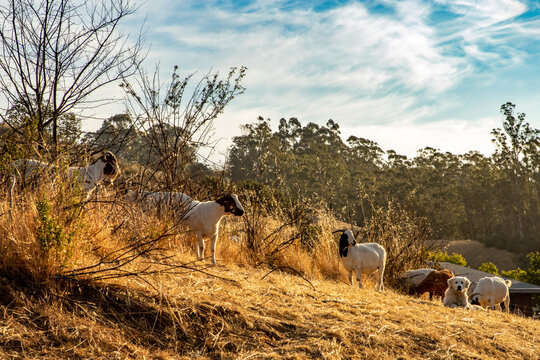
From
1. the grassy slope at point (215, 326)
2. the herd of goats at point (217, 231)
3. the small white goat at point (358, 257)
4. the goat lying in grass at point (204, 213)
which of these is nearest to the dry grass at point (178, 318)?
the grassy slope at point (215, 326)

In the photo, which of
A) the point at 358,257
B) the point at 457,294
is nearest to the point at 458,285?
→ the point at 457,294

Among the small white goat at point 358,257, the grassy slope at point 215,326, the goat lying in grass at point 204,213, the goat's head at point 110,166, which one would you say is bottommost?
the grassy slope at point 215,326

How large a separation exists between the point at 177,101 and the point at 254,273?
147 inches

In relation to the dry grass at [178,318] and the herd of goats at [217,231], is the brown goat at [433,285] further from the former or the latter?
the dry grass at [178,318]

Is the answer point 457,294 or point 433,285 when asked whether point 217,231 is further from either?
point 433,285

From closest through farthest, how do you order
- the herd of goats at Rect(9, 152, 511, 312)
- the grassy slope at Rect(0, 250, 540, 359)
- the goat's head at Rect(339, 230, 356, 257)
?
the grassy slope at Rect(0, 250, 540, 359), the herd of goats at Rect(9, 152, 511, 312), the goat's head at Rect(339, 230, 356, 257)

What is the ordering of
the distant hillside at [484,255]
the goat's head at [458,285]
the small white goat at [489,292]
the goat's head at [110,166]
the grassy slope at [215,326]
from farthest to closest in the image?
the distant hillside at [484,255]
the small white goat at [489,292]
the goat's head at [458,285]
the goat's head at [110,166]
the grassy slope at [215,326]

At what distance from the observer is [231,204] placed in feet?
22.4

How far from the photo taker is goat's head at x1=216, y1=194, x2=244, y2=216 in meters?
6.78

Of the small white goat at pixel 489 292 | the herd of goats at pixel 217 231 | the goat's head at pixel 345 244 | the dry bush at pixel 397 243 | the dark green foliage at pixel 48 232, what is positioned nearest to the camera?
the dark green foliage at pixel 48 232

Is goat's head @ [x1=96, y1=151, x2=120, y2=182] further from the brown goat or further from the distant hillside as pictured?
the distant hillside

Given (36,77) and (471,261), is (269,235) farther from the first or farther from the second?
(471,261)

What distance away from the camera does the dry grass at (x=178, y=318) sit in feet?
11.6

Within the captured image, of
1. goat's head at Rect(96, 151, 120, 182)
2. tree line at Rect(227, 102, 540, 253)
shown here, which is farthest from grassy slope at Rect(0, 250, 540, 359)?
tree line at Rect(227, 102, 540, 253)
